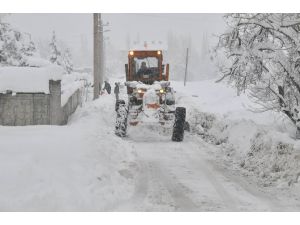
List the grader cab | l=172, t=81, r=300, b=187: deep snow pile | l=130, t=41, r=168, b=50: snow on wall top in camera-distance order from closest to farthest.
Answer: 1. l=172, t=81, r=300, b=187: deep snow pile
2. l=130, t=41, r=168, b=50: snow on wall top
3. the grader cab

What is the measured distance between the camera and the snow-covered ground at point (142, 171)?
694 centimetres

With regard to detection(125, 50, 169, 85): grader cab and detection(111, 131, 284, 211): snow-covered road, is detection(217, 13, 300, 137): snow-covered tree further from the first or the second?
detection(125, 50, 169, 85): grader cab

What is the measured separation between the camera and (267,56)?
10180mm

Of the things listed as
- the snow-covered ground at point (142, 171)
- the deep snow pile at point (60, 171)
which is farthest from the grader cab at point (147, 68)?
the deep snow pile at point (60, 171)

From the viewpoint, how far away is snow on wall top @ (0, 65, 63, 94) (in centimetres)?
1177

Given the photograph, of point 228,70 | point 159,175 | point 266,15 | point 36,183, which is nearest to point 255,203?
point 159,175

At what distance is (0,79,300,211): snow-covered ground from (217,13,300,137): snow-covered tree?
93 cm

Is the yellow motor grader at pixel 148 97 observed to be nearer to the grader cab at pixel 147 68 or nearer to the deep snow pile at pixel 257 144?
the grader cab at pixel 147 68

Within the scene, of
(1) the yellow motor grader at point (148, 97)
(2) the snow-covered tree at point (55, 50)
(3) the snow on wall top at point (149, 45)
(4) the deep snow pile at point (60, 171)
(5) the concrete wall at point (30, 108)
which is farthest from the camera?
(3) the snow on wall top at point (149, 45)

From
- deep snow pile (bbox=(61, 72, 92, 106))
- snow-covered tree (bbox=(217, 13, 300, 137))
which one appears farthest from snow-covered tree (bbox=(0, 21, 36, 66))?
snow-covered tree (bbox=(217, 13, 300, 137))

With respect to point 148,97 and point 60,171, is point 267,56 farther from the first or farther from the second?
point 60,171

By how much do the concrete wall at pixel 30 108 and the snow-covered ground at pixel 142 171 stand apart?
3.86 feet

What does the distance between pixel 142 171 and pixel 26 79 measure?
14.6 ft

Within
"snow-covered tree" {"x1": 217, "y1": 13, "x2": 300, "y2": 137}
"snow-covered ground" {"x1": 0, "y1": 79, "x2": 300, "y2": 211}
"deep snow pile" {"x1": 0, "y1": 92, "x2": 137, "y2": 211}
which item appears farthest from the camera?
"snow-covered tree" {"x1": 217, "y1": 13, "x2": 300, "y2": 137}
